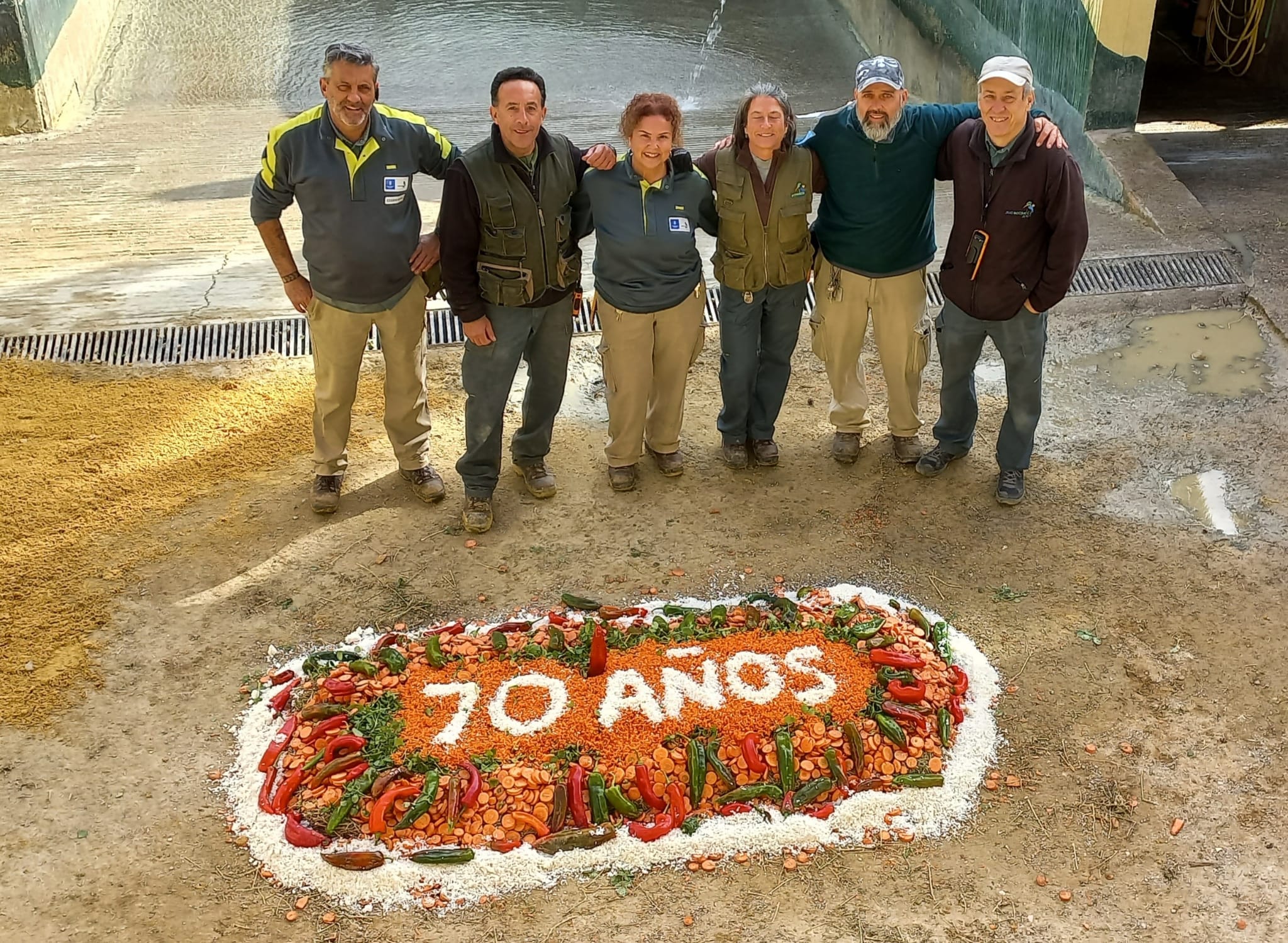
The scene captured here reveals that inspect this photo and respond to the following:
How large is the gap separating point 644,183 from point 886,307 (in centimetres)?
123

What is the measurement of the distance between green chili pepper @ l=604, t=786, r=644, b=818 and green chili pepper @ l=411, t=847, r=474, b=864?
0.46 meters

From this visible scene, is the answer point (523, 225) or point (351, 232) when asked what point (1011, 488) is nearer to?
point (523, 225)

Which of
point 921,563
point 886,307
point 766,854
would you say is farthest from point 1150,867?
point 886,307

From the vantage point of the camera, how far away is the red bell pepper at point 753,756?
3.88 metres

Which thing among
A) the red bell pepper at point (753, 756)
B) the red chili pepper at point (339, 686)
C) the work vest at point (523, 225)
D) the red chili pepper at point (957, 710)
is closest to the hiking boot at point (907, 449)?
the red chili pepper at point (957, 710)

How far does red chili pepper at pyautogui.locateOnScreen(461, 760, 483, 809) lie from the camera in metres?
3.77

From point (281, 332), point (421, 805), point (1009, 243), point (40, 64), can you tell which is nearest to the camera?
point (421, 805)

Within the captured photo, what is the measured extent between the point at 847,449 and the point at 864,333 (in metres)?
0.60

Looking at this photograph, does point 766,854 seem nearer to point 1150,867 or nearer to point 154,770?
point 1150,867

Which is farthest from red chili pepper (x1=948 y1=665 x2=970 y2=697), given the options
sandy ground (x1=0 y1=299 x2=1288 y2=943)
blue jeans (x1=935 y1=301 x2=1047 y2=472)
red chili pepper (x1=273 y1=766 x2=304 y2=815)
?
red chili pepper (x1=273 y1=766 x2=304 y2=815)

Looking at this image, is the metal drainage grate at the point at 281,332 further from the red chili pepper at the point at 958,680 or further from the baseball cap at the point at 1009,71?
the red chili pepper at the point at 958,680

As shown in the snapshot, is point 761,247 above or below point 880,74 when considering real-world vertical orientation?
below

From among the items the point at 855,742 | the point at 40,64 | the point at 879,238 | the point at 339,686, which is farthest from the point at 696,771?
the point at 40,64

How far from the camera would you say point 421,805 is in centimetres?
374
